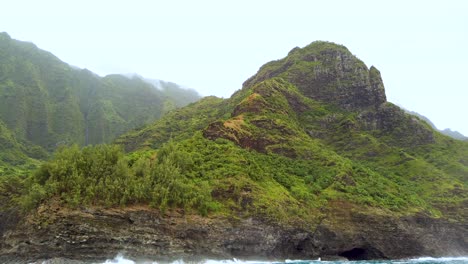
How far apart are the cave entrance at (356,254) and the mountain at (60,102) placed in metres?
93.4

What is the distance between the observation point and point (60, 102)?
14400 centimetres

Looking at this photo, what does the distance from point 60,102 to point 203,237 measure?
11910cm

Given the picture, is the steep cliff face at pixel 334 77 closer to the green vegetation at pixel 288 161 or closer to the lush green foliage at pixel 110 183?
the green vegetation at pixel 288 161

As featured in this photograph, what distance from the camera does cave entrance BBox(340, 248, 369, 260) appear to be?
179 ft

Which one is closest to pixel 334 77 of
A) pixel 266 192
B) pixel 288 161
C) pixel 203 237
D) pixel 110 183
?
pixel 288 161

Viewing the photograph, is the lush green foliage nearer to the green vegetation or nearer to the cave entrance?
the green vegetation

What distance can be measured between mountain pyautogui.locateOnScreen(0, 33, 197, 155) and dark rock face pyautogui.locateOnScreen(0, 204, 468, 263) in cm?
8673

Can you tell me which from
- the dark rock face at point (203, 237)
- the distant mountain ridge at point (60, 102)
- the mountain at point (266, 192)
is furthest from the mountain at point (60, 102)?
the dark rock face at point (203, 237)

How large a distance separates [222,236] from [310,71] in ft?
191

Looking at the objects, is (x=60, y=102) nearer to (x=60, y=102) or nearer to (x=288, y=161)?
(x=60, y=102)

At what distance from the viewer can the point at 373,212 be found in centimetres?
5297

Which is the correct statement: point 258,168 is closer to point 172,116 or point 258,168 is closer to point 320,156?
point 320,156

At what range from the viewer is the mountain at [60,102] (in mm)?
124250

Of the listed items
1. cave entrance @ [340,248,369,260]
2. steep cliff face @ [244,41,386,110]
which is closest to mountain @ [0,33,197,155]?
steep cliff face @ [244,41,386,110]
